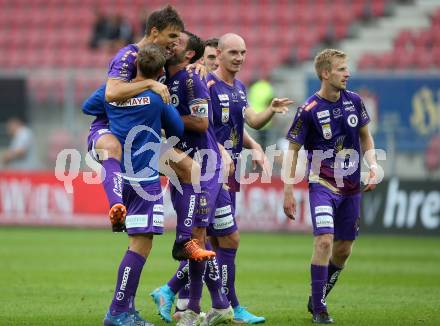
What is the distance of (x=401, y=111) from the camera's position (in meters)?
21.1

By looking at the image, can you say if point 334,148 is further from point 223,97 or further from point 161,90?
point 161,90

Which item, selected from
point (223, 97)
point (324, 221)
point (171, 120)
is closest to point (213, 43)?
point (223, 97)

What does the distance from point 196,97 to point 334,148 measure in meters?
1.73

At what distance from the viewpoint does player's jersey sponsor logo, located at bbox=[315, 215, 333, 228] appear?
377 inches

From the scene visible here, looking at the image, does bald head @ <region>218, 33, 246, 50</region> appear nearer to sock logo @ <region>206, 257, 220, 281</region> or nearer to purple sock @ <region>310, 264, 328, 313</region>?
sock logo @ <region>206, 257, 220, 281</region>

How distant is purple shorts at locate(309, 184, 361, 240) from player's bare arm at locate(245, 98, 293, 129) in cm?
83

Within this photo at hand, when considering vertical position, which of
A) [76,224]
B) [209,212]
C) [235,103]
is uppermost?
[235,103]

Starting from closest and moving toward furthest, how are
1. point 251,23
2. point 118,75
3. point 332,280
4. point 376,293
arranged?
point 118,75, point 332,280, point 376,293, point 251,23

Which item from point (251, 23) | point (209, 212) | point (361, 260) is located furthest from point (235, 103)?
point (251, 23)

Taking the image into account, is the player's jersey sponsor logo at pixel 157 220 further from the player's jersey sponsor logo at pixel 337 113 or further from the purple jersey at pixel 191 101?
the player's jersey sponsor logo at pixel 337 113

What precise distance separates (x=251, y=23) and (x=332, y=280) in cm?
1797

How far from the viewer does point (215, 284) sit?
31.0 feet

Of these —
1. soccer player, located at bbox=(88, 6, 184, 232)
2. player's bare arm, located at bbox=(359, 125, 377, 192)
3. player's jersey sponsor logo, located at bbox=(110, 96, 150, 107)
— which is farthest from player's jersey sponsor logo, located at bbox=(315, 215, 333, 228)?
player's jersey sponsor logo, located at bbox=(110, 96, 150, 107)

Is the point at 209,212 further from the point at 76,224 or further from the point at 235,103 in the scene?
the point at 76,224
